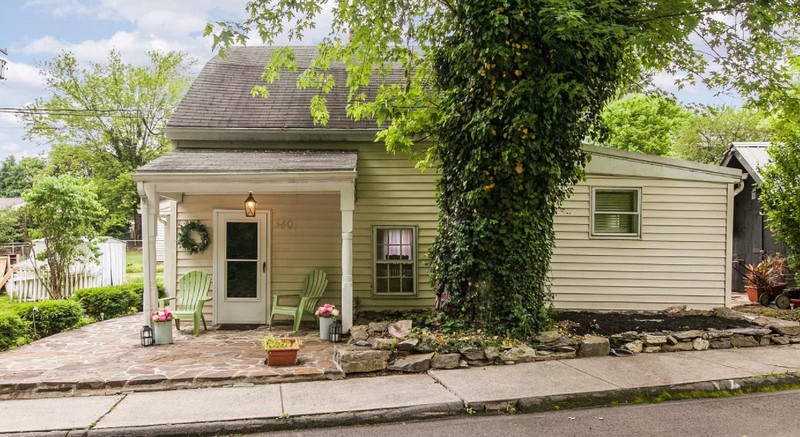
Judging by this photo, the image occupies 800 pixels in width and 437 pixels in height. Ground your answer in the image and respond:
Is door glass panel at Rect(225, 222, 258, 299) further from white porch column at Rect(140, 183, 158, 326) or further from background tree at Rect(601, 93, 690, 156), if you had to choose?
background tree at Rect(601, 93, 690, 156)

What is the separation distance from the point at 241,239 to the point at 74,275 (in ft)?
20.4

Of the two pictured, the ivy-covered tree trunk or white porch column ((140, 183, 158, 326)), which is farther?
white porch column ((140, 183, 158, 326))

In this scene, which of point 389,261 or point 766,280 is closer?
point 389,261

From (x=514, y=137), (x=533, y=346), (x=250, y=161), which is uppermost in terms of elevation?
(x=514, y=137)

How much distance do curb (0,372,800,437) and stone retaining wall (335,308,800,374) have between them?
120cm

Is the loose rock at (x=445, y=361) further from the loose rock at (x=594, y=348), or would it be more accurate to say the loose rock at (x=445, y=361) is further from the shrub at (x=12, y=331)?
the shrub at (x=12, y=331)

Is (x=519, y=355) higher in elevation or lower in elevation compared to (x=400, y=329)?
lower

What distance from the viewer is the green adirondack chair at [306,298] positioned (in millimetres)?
8070

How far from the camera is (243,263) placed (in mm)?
8953

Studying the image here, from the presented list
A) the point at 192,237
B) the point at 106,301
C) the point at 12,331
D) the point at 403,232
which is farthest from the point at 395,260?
the point at 106,301

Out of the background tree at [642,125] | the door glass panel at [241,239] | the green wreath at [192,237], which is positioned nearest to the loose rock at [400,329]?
the door glass panel at [241,239]

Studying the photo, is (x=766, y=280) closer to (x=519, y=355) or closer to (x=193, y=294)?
(x=519, y=355)

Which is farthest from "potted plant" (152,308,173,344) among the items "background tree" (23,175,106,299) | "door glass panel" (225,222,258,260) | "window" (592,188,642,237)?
"window" (592,188,642,237)

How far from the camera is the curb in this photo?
4.10 metres
